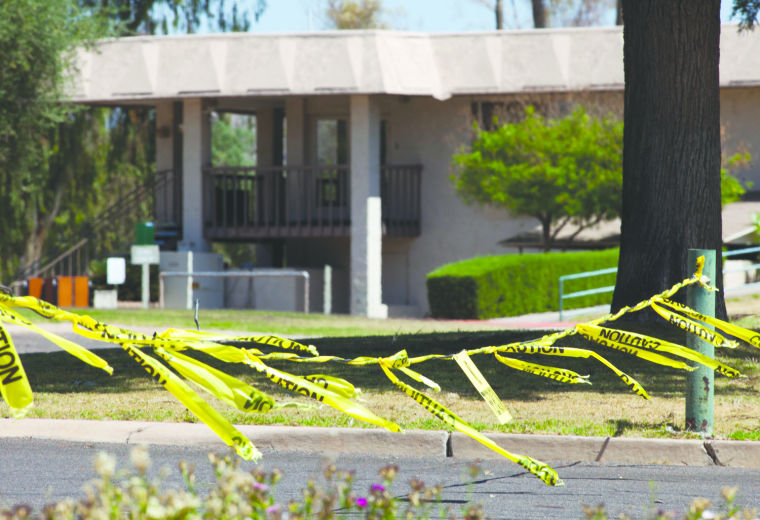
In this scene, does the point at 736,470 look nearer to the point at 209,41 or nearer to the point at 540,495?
the point at 540,495

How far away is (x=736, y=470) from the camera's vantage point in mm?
6523

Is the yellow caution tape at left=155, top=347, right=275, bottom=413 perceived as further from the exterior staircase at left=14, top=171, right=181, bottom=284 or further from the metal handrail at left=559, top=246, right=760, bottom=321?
the exterior staircase at left=14, top=171, right=181, bottom=284

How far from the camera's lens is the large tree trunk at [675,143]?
1055 cm

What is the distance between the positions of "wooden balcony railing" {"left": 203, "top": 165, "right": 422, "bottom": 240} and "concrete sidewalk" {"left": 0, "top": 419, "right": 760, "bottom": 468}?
1836 centimetres

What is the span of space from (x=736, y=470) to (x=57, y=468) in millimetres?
4068

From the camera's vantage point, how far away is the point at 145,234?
76.4 ft

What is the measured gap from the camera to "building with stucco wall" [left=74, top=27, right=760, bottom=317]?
24344 mm

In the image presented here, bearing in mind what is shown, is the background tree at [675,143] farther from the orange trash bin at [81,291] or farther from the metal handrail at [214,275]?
the orange trash bin at [81,291]

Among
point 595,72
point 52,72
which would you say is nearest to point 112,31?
point 52,72

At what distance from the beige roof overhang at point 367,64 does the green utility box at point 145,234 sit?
3.43 meters

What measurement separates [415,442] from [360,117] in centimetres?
1865

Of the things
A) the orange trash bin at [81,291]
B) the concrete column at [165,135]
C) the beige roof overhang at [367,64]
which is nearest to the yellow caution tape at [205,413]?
the orange trash bin at [81,291]

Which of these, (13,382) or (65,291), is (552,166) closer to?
(65,291)

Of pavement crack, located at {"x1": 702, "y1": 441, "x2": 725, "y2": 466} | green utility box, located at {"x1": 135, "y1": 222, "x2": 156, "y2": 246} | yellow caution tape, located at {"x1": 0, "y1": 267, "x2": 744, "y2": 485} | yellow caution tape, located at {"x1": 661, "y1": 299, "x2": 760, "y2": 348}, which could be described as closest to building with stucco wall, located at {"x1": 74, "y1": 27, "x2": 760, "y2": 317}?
green utility box, located at {"x1": 135, "y1": 222, "x2": 156, "y2": 246}
